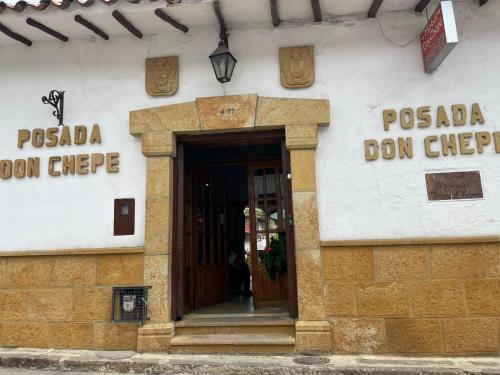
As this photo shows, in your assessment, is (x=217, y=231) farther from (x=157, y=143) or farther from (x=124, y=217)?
(x=157, y=143)

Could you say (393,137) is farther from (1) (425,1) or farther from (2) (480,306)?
(2) (480,306)

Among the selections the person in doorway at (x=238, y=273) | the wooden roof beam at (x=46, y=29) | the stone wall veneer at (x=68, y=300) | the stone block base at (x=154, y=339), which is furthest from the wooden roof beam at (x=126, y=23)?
the person in doorway at (x=238, y=273)

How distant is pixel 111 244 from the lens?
4.62 metres

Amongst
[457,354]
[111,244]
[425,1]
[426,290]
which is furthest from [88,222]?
[425,1]

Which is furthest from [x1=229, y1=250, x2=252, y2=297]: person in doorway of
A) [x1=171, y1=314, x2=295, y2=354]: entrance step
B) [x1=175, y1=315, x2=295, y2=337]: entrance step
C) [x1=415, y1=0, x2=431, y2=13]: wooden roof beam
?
[x1=415, y1=0, x2=431, y2=13]: wooden roof beam

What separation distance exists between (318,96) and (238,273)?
13.5ft

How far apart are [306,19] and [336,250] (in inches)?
106

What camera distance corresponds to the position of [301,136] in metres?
4.49

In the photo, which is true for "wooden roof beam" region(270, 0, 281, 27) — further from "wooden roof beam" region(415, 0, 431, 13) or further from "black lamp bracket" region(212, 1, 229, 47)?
"wooden roof beam" region(415, 0, 431, 13)

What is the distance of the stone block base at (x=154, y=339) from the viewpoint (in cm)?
432

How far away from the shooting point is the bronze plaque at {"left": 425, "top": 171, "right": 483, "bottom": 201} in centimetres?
423

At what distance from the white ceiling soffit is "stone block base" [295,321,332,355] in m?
3.44

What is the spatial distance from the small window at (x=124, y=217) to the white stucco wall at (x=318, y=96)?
0.07 metres

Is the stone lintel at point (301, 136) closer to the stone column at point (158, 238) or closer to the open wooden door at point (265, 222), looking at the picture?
the open wooden door at point (265, 222)
